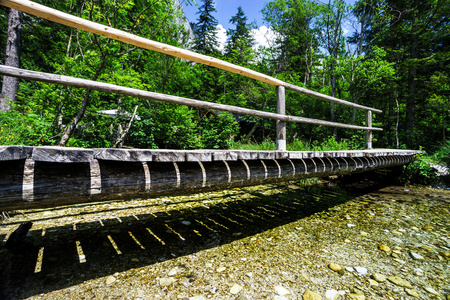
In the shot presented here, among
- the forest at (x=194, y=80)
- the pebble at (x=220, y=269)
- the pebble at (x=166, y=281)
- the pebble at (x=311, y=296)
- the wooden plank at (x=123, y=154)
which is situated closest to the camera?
the wooden plank at (x=123, y=154)

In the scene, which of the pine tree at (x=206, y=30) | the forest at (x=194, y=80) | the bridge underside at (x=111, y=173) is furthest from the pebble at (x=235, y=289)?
the pine tree at (x=206, y=30)

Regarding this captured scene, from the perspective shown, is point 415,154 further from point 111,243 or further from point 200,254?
point 111,243

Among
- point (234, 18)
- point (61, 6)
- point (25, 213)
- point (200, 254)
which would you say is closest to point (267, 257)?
point (200, 254)

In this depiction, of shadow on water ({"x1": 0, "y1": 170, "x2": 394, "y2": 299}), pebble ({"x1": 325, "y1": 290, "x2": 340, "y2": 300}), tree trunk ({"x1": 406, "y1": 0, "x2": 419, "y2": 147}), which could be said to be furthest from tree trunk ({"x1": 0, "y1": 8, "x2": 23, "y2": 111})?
tree trunk ({"x1": 406, "y1": 0, "x2": 419, "y2": 147})

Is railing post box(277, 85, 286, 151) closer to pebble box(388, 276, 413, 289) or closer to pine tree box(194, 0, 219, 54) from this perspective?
pebble box(388, 276, 413, 289)

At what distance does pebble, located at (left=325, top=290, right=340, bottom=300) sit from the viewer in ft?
5.01

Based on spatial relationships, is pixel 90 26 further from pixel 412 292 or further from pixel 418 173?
Answer: pixel 418 173

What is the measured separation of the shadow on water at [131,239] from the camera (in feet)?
5.48

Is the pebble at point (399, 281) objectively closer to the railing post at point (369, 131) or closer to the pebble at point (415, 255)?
the pebble at point (415, 255)

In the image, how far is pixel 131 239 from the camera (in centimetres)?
239

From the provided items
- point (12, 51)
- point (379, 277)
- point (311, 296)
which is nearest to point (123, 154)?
point (311, 296)

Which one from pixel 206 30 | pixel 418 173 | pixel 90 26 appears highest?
pixel 206 30

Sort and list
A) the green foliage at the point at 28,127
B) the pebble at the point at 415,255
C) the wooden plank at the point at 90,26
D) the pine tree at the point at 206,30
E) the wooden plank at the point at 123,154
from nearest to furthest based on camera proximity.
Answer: the wooden plank at the point at 123,154 < the wooden plank at the point at 90,26 < the pebble at the point at 415,255 < the green foliage at the point at 28,127 < the pine tree at the point at 206,30

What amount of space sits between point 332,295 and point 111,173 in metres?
2.05
